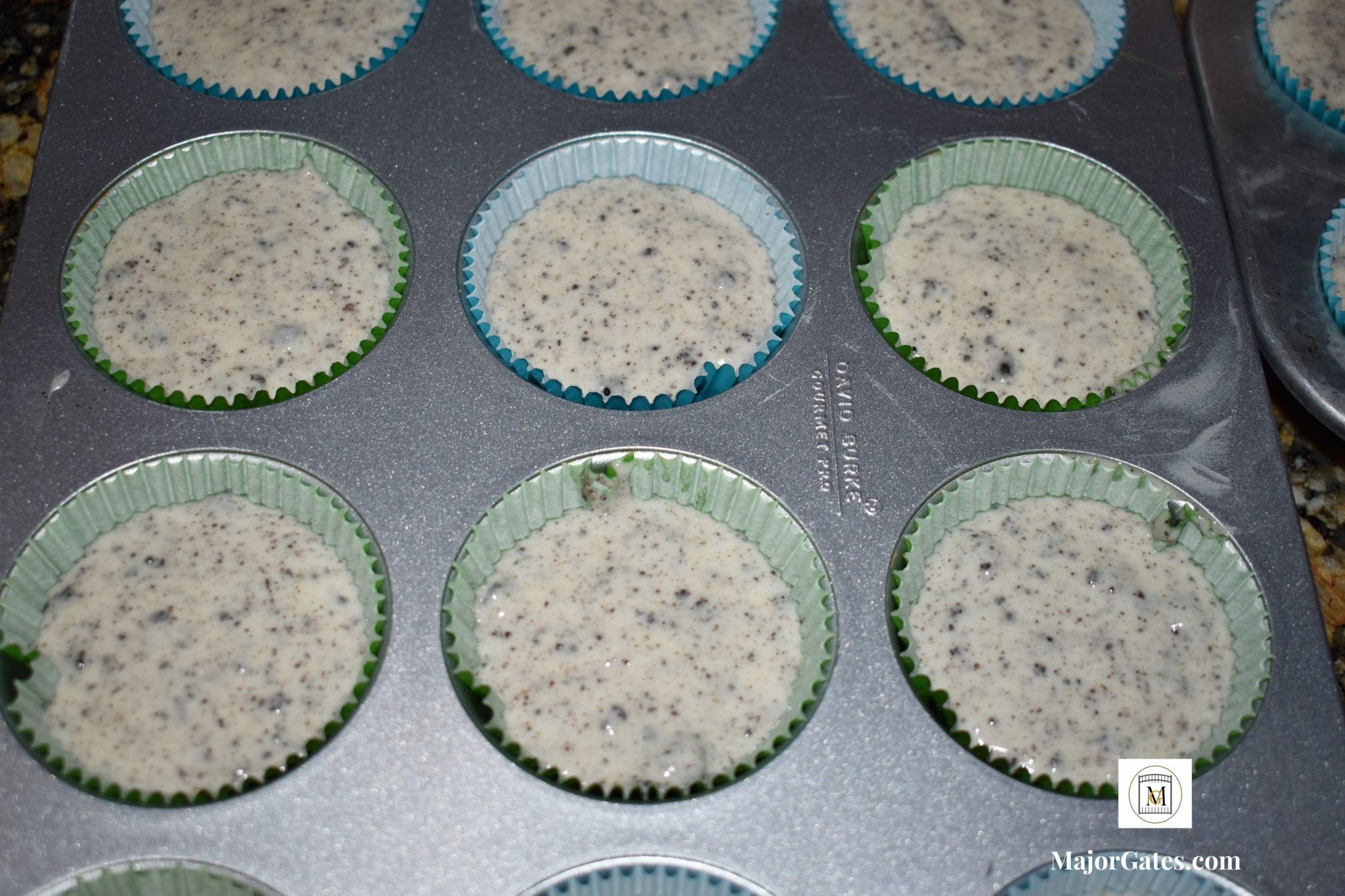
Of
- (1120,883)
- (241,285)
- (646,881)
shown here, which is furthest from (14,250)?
(1120,883)

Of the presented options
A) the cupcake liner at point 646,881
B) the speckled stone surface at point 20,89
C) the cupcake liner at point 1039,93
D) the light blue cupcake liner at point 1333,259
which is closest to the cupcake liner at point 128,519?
the cupcake liner at point 646,881

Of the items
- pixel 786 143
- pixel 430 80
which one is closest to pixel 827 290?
pixel 786 143

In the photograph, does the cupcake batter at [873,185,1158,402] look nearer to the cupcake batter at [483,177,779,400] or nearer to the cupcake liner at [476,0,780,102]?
the cupcake batter at [483,177,779,400]

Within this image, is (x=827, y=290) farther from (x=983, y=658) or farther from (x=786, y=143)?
(x=983, y=658)

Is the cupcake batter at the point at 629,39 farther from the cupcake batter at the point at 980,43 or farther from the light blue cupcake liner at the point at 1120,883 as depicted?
the light blue cupcake liner at the point at 1120,883

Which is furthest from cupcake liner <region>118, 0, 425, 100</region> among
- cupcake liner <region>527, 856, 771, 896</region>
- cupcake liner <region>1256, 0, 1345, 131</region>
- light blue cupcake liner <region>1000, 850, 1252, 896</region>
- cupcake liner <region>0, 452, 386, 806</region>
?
light blue cupcake liner <region>1000, 850, 1252, 896</region>
